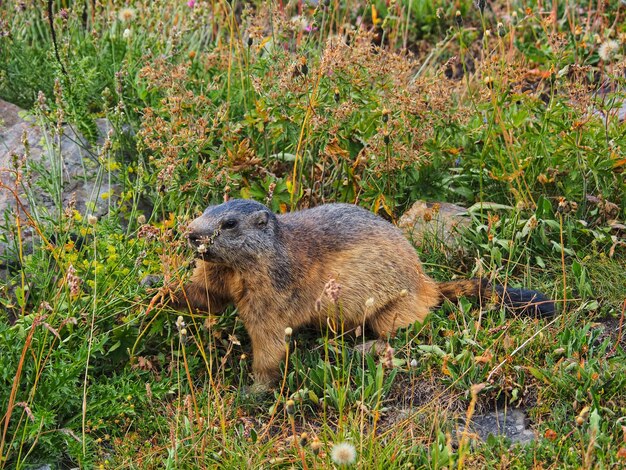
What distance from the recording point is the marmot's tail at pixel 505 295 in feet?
16.9

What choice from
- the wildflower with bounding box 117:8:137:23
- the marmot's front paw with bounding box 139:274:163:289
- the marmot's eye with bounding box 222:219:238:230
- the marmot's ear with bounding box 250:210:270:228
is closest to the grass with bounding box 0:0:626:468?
the wildflower with bounding box 117:8:137:23

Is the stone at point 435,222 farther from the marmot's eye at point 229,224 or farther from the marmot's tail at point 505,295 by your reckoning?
the marmot's eye at point 229,224

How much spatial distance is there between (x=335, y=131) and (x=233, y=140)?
82cm

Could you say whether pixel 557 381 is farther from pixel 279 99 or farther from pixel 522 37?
pixel 522 37

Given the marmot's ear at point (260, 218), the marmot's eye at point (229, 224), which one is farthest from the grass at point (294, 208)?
the marmot's ear at point (260, 218)

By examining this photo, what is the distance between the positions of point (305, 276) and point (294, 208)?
1.03m

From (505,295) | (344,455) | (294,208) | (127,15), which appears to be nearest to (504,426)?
(505,295)

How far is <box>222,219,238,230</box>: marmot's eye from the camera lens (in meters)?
4.77

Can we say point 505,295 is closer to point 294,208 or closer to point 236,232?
point 294,208

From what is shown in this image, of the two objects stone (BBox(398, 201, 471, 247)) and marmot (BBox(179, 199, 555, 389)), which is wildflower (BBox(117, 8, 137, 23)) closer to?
marmot (BBox(179, 199, 555, 389))

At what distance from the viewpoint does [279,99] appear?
228 inches

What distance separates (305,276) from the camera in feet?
16.5

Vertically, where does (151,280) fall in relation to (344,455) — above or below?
below

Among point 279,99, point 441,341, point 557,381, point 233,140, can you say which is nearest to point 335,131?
point 279,99
